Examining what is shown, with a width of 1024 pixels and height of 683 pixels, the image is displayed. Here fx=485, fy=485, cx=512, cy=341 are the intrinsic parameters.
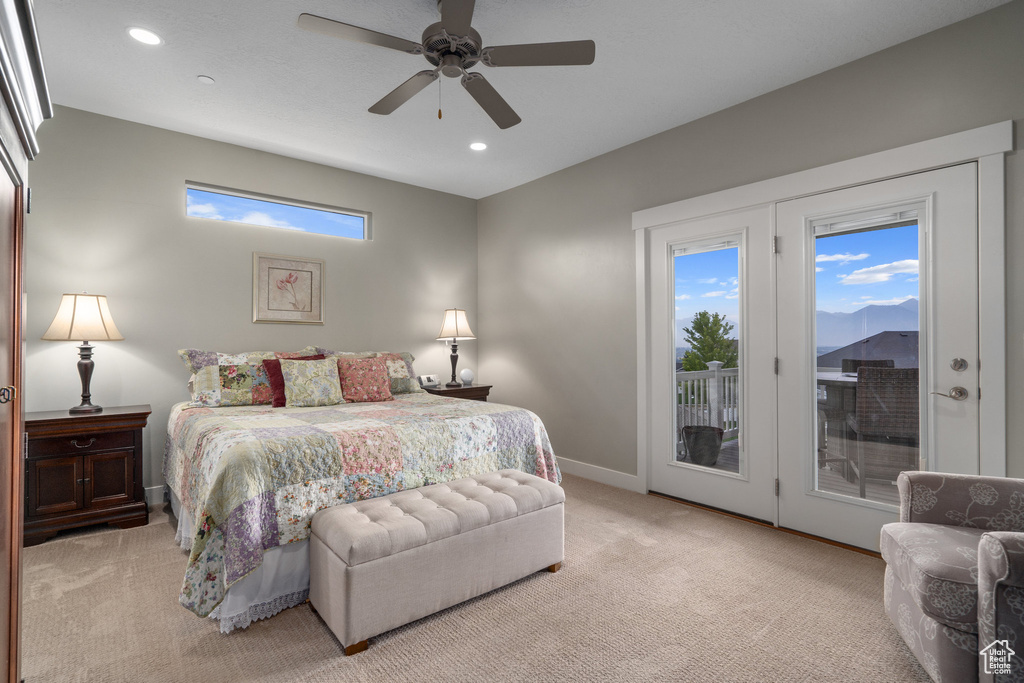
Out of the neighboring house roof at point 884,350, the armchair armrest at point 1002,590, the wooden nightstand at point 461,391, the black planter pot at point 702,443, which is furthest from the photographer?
the wooden nightstand at point 461,391

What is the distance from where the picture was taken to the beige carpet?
68.2 inches

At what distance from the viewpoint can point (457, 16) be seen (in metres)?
1.94

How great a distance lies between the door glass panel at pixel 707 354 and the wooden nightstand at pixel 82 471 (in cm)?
370

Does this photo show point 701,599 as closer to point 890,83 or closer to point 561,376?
point 561,376

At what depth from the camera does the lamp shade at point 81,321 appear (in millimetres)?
3018

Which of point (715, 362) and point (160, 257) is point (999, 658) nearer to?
point (715, 362)

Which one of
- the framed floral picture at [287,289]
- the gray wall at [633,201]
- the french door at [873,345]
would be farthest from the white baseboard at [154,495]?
the french door at [873,345]

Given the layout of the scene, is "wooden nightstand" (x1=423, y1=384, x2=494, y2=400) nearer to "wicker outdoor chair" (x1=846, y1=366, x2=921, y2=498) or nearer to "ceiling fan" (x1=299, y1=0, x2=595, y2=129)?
"ceiling fan" (x1=299, y1=0, x2=595, y2=129)

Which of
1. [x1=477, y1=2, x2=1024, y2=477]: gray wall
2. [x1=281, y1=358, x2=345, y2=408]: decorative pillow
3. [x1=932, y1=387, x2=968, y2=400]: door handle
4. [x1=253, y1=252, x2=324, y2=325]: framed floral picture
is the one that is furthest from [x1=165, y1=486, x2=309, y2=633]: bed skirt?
[x1=932, y1=387, x2=968, y2=400]: door handle

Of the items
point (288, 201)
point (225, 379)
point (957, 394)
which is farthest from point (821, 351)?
point (288, 201)

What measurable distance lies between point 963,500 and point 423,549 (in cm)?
208

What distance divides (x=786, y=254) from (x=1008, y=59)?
4.09 ft

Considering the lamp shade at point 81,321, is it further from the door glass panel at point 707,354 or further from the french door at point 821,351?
the door glass panel at point 707,354

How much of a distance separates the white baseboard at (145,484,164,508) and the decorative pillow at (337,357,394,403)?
149 cm
